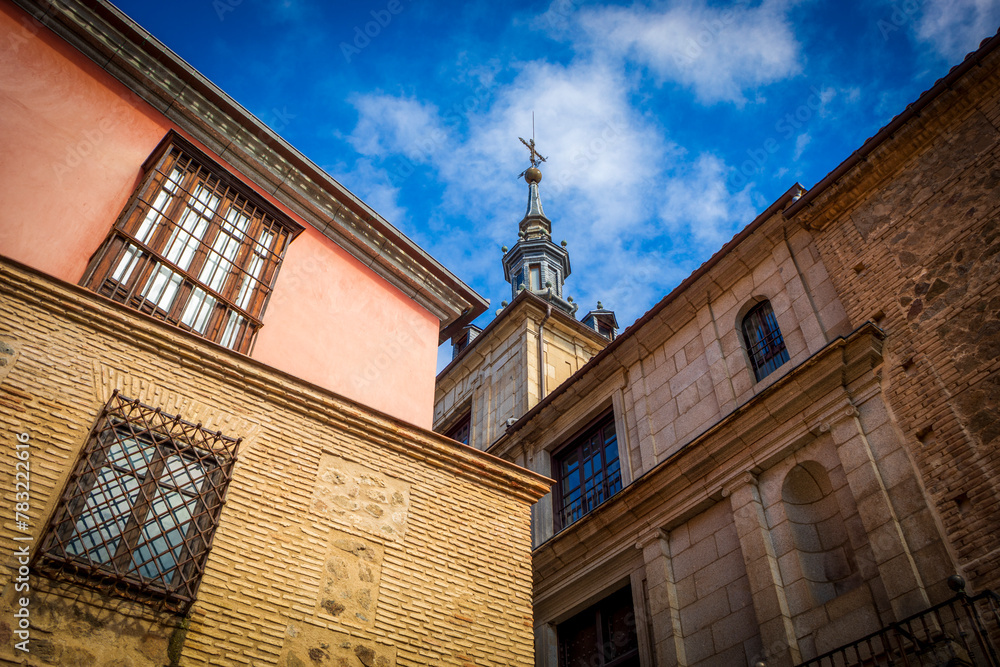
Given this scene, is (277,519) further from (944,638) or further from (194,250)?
(944,638)

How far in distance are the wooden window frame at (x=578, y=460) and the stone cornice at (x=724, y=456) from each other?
745mm

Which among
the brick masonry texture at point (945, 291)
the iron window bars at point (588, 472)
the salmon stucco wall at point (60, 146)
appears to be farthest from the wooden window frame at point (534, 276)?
the salmon stucco wall at point (60, 146)

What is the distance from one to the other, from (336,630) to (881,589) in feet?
18.4

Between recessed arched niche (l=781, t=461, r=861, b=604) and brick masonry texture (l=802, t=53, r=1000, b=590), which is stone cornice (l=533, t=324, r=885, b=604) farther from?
brick masonry texture (l=802, t=53, r=1000, b=590)

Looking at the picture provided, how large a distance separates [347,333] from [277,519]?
322cm

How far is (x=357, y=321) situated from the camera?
995 centimetres

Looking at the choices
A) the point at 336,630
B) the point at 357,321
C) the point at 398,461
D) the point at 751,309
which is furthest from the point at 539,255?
the point at 336,630

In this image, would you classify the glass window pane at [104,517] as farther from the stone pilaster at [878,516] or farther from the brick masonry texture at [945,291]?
the brick masonry texture at [945,291]

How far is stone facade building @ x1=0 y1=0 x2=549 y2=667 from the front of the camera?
5977 millimetres

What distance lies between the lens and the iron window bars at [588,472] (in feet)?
45.2

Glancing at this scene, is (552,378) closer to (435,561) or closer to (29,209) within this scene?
(435,561)

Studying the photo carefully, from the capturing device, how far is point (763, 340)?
1199 centimetres

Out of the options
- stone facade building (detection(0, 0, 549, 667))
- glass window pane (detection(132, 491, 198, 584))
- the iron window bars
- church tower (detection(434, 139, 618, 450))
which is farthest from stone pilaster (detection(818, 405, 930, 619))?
church tower (detection(434, 139, 618, 450))

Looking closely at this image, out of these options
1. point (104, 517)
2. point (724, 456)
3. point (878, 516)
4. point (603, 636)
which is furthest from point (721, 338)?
point (104, 517)
